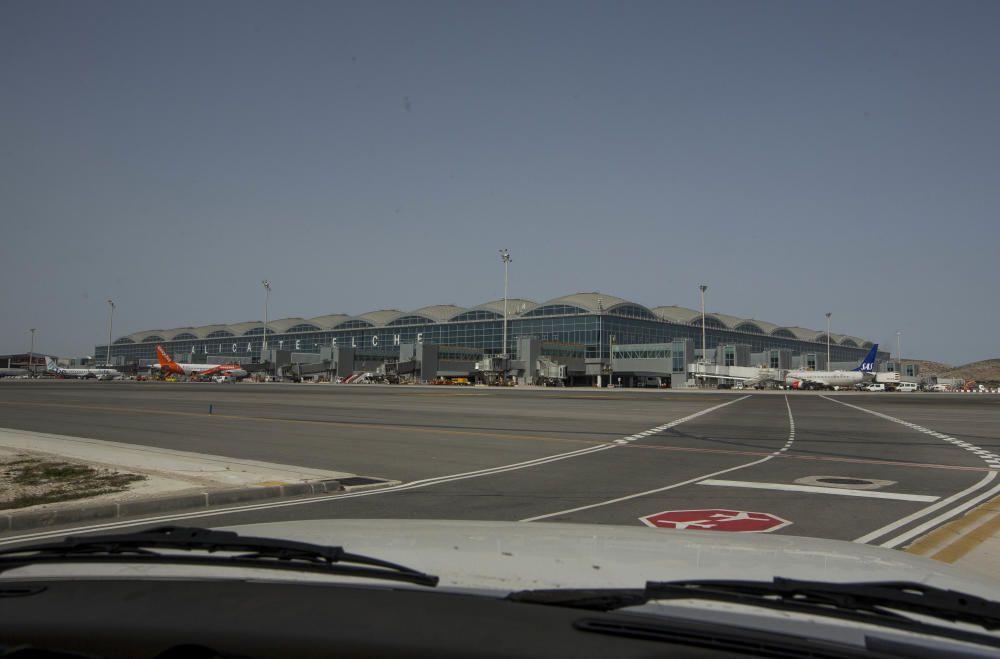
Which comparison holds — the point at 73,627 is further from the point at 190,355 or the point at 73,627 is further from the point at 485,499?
the point at 190,355

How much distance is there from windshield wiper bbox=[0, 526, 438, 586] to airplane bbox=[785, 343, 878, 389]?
94933 millimetres

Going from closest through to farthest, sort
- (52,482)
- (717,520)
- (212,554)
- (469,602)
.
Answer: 1. (469,602)
2. (212,554)
3. (717,520)
4. (52,482)

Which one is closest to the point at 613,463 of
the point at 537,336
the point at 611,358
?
the point at 611,358

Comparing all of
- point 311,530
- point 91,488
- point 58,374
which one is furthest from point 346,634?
point 58,374

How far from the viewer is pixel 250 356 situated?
148875 mm

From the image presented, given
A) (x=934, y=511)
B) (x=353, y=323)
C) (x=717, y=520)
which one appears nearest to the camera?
(x=717, y=520)

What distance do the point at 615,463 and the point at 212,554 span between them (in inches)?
493

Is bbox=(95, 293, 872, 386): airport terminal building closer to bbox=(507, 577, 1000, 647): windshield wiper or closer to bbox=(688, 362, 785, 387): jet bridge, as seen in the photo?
bbox=(688, 362, 785, 387): jet bridge

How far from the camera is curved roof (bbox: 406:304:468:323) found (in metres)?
128

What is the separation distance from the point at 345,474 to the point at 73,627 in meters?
11.0

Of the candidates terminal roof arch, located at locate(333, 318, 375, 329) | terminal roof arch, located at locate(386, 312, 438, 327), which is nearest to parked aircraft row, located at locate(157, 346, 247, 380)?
terminal roof arch, located at locate(386, 312, 438, 327)

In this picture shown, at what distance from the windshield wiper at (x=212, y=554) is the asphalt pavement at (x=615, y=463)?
18.8 ft

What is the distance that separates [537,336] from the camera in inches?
4587

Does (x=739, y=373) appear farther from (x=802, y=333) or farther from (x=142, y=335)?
(x=142, y=335)
